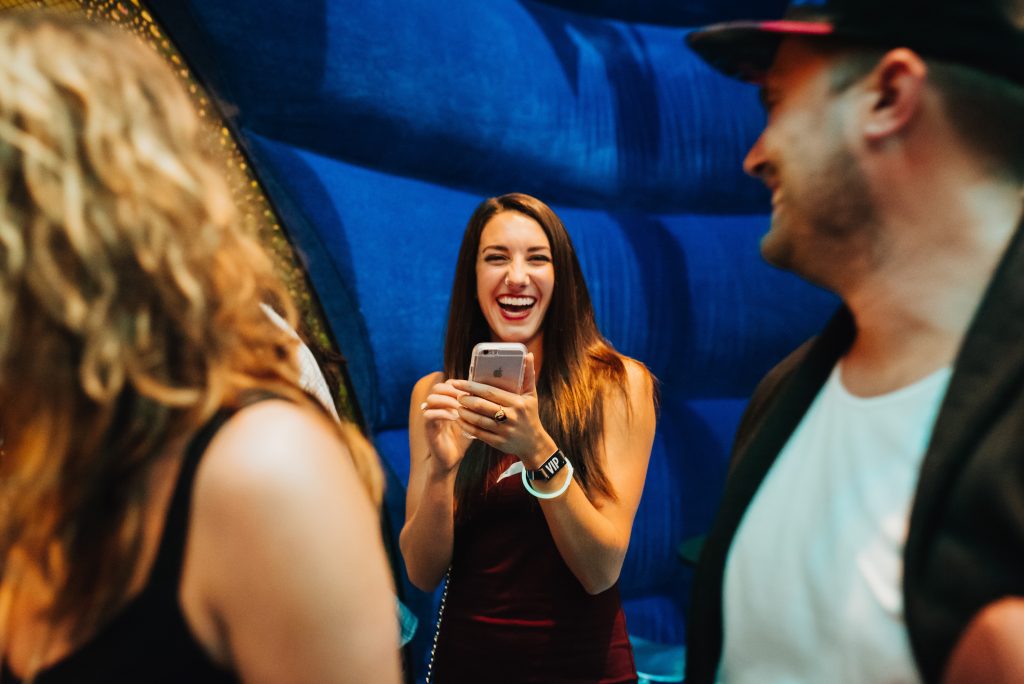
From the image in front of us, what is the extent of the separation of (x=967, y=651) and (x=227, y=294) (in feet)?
1.58

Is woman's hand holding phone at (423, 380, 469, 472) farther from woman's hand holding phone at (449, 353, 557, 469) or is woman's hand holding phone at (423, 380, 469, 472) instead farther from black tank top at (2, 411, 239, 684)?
black tank top at (2, 411, 239, 684)

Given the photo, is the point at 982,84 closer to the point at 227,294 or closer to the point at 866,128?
the point at 866,128

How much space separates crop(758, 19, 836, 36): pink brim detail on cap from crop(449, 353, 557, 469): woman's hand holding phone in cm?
66

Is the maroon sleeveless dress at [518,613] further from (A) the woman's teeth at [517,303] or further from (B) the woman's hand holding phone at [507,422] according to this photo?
(A) the woman's teeth at [517,303]

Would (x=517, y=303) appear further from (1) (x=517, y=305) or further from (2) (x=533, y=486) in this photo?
(2) (x=533, y=486)

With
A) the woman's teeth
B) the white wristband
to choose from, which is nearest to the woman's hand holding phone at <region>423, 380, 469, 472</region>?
the white wristband

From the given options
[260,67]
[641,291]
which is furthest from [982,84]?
[641,291]

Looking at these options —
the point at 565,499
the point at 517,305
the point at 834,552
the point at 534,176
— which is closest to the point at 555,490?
the point at 565,499

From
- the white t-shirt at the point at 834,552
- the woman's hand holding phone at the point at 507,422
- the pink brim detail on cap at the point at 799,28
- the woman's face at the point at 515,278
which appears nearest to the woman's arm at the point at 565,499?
the woman's hand holding phone at the point at 507,422

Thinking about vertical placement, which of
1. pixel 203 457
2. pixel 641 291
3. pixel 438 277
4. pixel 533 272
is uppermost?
pixel 203 457

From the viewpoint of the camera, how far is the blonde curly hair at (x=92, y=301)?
506mm

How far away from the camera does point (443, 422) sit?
126 cm

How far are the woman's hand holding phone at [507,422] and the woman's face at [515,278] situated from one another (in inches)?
8.0

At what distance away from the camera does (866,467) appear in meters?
0.61
